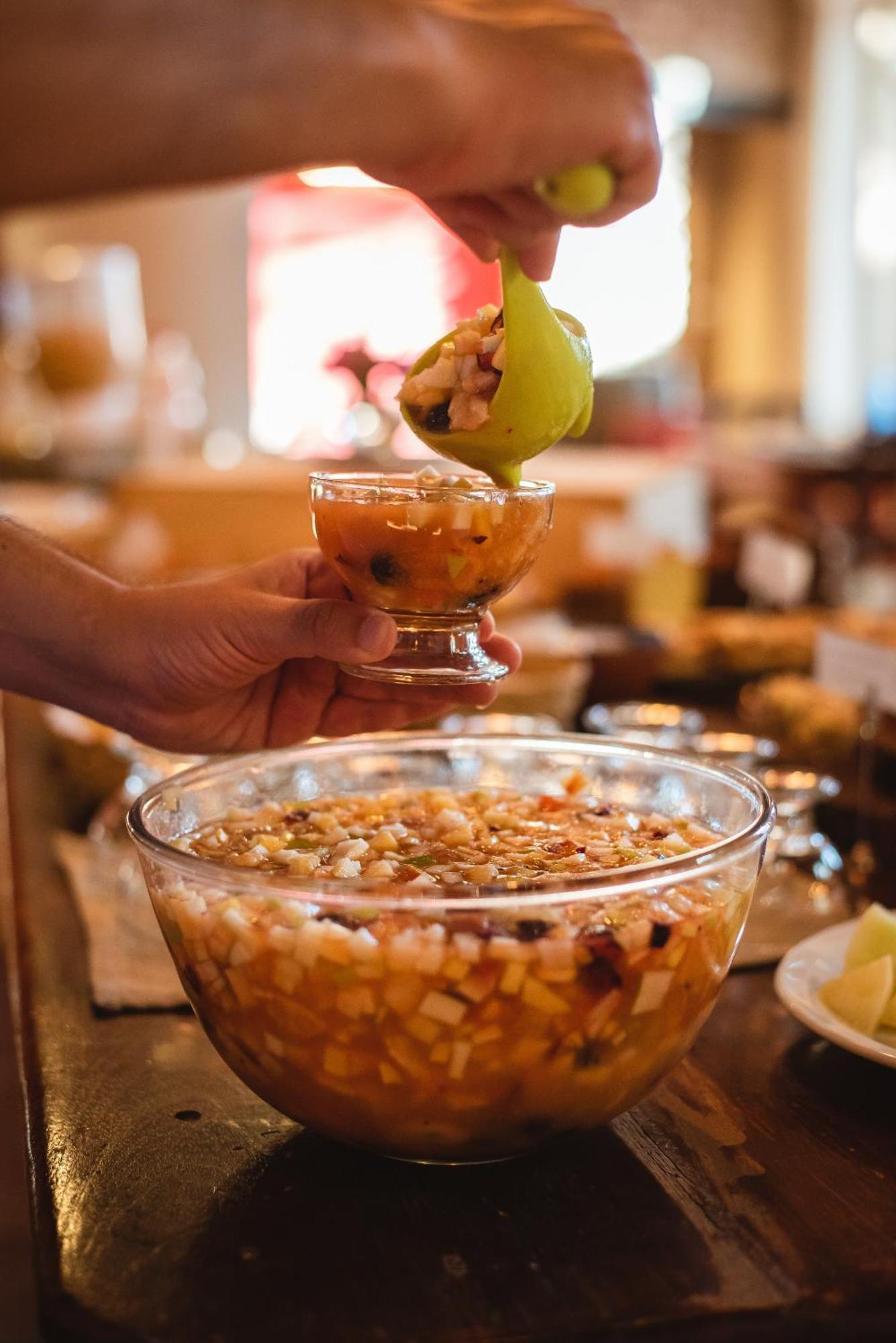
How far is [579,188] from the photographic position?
871 millimetres

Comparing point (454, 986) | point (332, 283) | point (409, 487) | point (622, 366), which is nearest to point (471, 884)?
point (454, 986)

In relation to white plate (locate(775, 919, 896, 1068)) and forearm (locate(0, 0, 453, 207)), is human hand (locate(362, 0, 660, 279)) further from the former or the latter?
white plate (locate(775, 919, 896, 1068))

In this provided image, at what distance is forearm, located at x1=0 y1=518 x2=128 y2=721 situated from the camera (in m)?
1.06

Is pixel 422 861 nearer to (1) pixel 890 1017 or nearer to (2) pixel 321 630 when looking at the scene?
(2) pixel 321 630

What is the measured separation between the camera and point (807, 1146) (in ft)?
2.86

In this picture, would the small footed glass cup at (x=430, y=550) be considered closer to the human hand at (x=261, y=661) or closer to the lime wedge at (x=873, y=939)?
the human hand at (x=261, y=661)

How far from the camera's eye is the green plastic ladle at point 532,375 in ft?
3.01

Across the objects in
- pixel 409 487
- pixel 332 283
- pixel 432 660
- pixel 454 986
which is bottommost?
pixel 454 986

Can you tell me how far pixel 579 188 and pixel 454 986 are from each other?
498mm

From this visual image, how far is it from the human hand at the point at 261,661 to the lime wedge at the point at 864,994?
35 centimetres

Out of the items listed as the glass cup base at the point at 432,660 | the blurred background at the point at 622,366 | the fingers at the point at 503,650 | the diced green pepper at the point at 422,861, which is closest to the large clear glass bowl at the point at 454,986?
the diced green pepper at the point at 422,861

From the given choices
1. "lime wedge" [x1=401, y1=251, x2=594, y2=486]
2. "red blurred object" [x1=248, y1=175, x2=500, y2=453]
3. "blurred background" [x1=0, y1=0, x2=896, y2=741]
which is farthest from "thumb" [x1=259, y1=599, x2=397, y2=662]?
"red blurred object" [x1=248, y1=175, x2=500, y2=453]

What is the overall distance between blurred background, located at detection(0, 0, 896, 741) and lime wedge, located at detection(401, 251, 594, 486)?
0.84 metres

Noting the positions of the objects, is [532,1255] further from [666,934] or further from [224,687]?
[224,687]
